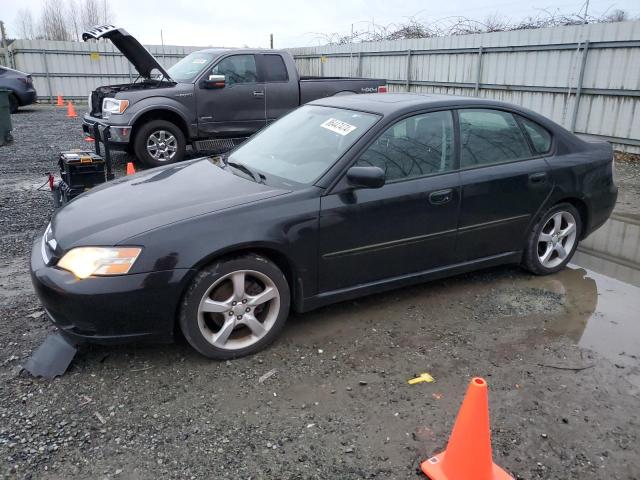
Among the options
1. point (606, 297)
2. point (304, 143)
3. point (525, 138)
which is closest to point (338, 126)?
point (304, 143)

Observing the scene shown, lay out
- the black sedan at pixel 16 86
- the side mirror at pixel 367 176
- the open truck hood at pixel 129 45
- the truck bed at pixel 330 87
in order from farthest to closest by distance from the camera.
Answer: the black sedan at pixel 16 86, the truck bed at pixel 330 87, the open truck hood at pixel 129 45, the side mirror at pixel 367 176

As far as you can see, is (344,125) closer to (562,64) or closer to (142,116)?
(142,116)

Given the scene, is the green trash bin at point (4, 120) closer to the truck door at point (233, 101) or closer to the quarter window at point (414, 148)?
the truck door at point (233, 101)

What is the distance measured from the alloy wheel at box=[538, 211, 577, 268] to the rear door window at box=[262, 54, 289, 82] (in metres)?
6.14

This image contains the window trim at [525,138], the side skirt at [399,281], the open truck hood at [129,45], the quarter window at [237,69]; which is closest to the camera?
the side skirt at [399,281]

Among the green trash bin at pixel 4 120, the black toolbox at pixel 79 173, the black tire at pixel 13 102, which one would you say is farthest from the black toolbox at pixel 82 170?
the black tire at pixel 13 102

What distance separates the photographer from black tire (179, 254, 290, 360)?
309 centimetres

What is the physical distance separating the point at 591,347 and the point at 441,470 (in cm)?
178

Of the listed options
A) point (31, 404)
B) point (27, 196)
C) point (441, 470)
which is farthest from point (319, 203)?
point (27, 196)

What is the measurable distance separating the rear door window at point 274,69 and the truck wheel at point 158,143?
6.29ft

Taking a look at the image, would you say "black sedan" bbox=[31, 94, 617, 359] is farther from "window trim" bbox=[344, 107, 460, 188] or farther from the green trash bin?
the green trash bin

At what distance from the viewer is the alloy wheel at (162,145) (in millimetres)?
8531

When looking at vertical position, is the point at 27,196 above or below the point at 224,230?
below

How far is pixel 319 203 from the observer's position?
3.41m
